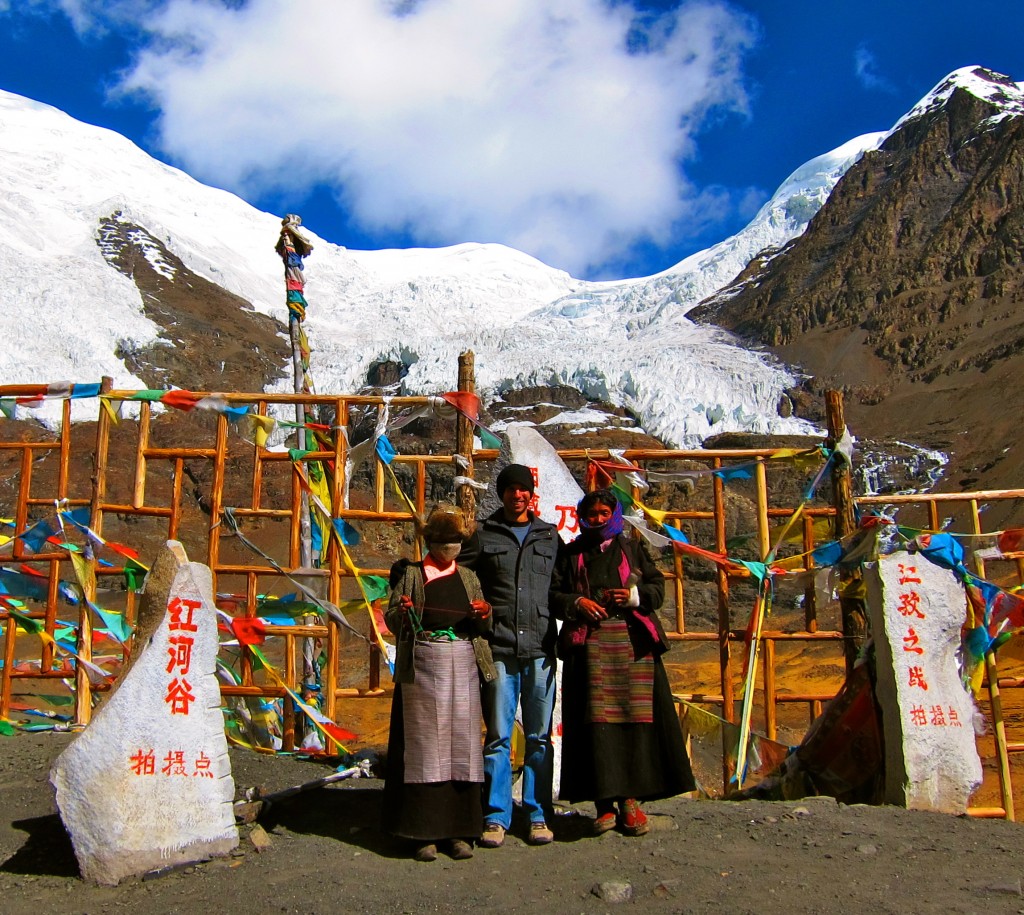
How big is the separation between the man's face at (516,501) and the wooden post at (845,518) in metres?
2.16

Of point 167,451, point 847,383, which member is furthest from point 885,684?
point 847,383

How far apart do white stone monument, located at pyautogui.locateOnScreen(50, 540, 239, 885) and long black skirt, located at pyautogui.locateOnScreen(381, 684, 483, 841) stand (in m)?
0.59

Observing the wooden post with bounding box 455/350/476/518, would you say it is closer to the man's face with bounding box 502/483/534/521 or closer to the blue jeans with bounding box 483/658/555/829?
the man's face with bounding box 502/483/534/521

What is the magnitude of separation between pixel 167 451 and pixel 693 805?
11.7 feet

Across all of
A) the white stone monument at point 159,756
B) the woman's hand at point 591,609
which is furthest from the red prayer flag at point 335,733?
the woman's hand at point 591,609

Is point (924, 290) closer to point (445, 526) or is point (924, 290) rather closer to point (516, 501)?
point (516, 501)

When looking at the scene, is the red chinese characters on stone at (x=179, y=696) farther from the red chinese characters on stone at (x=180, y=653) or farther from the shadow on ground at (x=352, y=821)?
the shadow on ground at (x=352, y=821)

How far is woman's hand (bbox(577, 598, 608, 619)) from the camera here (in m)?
3.51

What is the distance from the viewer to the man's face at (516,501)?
362 cm

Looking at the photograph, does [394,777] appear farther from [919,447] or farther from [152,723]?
[919,447]

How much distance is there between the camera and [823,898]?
304cm

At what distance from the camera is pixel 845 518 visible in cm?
532

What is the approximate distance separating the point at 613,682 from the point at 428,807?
0.78 metres

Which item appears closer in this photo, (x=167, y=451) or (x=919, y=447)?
(x=167, y=451)
